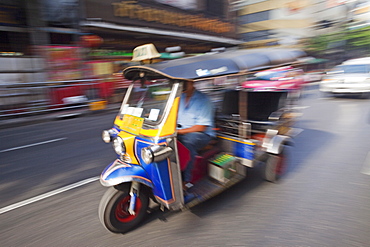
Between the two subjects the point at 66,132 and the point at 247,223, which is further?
the point at 66,132

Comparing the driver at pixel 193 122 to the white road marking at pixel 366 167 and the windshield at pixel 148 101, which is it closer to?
the windshield at pixel 148 101

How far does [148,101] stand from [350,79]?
10.9m

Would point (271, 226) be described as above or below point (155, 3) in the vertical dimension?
below

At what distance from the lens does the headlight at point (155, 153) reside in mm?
2391

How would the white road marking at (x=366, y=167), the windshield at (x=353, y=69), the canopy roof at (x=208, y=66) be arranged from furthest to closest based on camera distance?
the windshield at (x=353, y=69) → the white road marking at (x=366, y=167) → the canopy roof at (x=208, y=66)

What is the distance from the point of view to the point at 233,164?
3.37 meters

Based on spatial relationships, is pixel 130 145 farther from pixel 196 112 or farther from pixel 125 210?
pixel 196 112

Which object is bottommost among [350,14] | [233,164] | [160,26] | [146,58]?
[233,164]

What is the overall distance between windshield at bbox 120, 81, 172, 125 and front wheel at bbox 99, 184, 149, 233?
821mm

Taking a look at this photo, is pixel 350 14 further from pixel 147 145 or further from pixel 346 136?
pixel 147 145

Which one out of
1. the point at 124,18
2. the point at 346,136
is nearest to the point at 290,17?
the point at 124,18

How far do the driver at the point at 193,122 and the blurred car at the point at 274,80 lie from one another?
2.71ft

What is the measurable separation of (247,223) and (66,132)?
6099 millimetres

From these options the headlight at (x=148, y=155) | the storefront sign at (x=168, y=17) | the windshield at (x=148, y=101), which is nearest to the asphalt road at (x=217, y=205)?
the headlight at (x=148, y=155)
